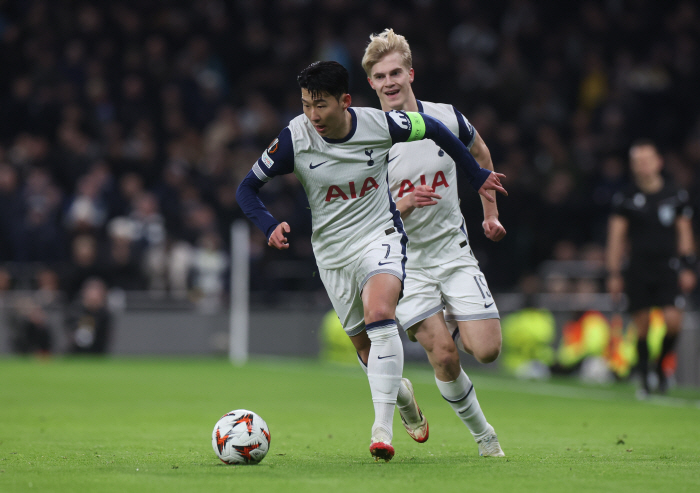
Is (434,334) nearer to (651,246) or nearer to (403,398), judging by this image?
(403,398)

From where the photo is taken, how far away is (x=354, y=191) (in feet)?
17.6

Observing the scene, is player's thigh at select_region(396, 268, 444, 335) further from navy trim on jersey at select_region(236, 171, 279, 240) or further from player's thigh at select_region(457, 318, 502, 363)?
navy trim on jersey at select_region(236, 171, 279, 240)

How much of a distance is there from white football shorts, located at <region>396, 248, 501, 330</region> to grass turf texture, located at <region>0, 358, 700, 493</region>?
0.77 metres

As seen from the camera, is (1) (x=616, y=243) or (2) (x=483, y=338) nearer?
(2) (x=483, y=338)

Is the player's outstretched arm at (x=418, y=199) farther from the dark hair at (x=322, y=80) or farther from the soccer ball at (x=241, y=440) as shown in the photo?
the soccer ball at (x=241, y=440)

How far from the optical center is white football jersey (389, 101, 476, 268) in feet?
19.7

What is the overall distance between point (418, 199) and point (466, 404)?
1.15 m

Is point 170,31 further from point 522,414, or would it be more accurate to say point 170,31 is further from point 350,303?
point 350,303

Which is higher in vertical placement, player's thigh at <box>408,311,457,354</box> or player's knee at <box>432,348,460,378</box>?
player's thigh at <box>408,311,457,354</box>

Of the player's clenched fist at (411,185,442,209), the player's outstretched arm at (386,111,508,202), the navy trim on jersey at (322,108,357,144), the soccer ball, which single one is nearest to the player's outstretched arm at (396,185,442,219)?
the player's clenched fist at (411,185,442,209)

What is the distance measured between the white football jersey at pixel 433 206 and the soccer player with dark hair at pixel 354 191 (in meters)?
0.51

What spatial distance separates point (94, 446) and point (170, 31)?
1403 cm

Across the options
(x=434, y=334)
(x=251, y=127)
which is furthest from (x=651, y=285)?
(x=251, y=127)

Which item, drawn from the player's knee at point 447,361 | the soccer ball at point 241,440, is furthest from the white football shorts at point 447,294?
the soccer ball at point 241,440
